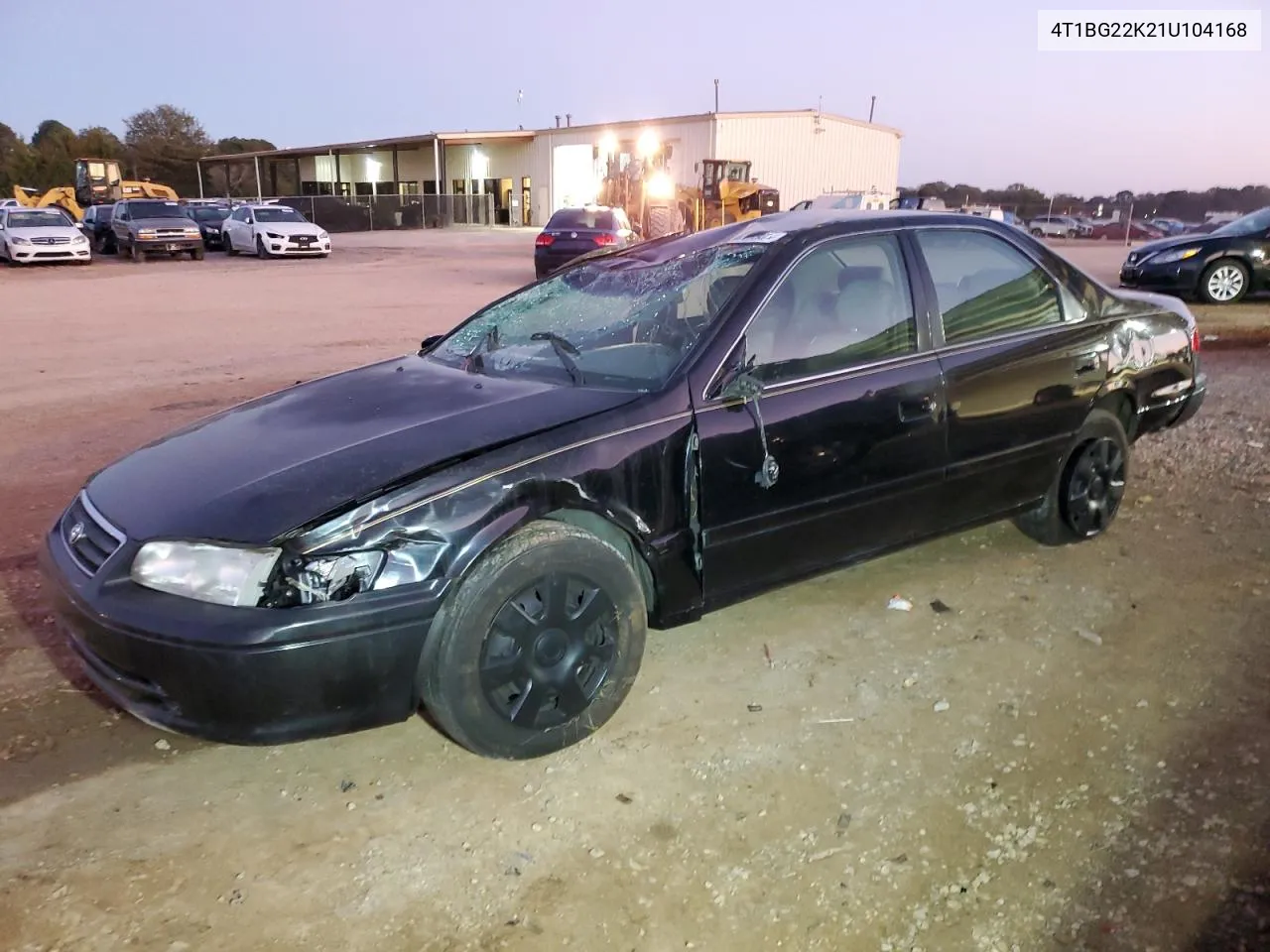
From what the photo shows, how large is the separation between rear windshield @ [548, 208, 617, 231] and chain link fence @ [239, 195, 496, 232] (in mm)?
29427

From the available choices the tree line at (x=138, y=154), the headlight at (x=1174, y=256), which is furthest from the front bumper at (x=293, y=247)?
the tree line at (x=138, y=154)

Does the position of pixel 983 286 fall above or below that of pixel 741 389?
above

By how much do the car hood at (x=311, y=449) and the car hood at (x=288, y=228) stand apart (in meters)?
25.4

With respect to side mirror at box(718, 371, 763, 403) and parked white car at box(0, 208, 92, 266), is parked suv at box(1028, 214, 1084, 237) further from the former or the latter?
side mirror at box(718, 371, 763, 403)

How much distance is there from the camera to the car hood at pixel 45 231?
23144 millimetres

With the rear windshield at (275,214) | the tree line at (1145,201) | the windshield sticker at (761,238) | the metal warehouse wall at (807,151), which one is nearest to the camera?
the windshield sticker at (761,238)

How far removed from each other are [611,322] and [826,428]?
0.89 metres

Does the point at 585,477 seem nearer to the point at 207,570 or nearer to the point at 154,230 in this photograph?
the point at 207,570

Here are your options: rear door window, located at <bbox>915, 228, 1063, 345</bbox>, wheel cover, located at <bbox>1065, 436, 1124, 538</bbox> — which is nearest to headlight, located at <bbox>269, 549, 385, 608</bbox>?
rear door window, located at <bbox>915, 228, 1063, 345</bbox>

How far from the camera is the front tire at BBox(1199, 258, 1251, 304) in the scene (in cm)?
1423

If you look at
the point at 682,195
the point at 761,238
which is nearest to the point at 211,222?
the point at 682,195

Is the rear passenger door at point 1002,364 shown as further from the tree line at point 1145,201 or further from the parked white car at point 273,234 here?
the tree line at point 1145,201

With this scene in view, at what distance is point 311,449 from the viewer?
9.36ft

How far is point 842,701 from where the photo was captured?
3.20 m
